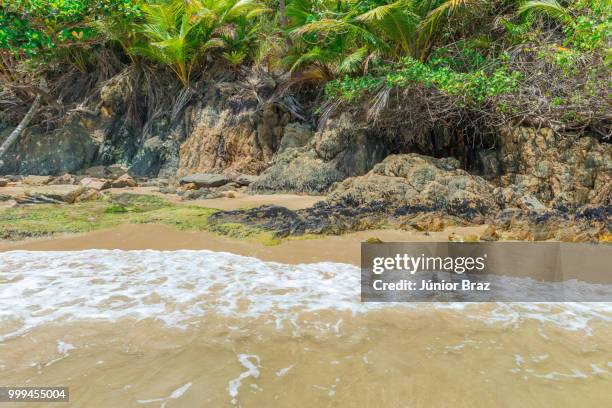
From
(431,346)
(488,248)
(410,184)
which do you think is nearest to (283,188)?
(410,184)

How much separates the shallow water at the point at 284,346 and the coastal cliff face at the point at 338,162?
205 cm

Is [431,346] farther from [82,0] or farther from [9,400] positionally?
[82,0]

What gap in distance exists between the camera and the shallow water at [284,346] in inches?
61.4

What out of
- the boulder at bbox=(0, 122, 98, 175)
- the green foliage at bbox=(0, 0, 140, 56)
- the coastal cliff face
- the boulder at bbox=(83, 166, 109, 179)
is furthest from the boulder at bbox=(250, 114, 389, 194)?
the boulder at bbox=(0, 122, 98, 175)

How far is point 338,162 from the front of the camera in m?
8.73

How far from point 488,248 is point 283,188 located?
17.5 feet

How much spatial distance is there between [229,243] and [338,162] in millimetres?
4884

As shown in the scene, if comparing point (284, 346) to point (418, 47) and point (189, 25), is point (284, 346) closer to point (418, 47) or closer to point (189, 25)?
point (418, 47)

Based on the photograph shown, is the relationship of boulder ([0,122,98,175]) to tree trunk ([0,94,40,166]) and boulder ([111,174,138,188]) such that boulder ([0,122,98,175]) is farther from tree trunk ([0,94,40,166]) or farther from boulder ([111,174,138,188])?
boulder ([111,174,138,188])

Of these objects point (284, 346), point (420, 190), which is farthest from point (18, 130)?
point (284, 346)

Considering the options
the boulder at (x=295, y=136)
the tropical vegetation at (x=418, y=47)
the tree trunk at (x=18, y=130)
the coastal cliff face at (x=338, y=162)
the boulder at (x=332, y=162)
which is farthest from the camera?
the boulder at (x=295, y=136)

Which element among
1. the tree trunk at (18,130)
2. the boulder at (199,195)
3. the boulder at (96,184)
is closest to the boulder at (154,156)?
the boulder at (96,184)

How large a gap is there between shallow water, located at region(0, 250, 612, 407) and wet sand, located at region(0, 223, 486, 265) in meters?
0.84

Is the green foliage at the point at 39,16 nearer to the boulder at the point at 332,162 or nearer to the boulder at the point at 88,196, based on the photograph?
the boulder at the point at 88,196
